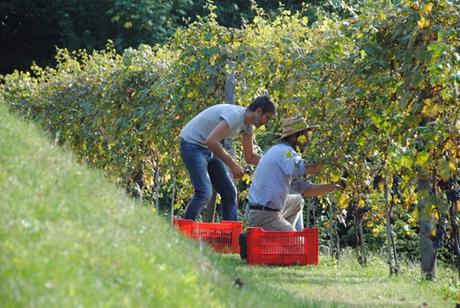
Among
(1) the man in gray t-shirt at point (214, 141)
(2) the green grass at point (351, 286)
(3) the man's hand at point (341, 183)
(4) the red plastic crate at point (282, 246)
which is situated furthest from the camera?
(1) the man in gray t-shirt at point (214, 141)

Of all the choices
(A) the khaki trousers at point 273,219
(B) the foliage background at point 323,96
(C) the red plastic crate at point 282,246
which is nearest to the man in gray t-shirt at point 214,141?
(A) the khaki trousers at point 273,219

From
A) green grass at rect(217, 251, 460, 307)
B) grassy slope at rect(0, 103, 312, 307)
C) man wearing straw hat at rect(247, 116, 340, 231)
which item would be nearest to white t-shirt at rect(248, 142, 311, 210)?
man wearing straw hat at rect(247, 116, 340, 231)

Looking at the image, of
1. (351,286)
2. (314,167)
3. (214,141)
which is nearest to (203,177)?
(214,141)

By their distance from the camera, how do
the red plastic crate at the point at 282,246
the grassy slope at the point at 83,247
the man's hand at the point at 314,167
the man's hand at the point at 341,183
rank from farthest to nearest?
1. the man's hand at the point at 341,183
2. the red plastic crate at the point at 282,246
3. the man's hand at the point at 314,167
4. the grassy slope at the point at 83,247

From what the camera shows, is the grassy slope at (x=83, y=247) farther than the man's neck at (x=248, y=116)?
No

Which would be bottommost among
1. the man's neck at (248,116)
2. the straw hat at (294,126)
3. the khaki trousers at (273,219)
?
the khaki trousers at (273,219)

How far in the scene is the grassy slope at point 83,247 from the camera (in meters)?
3.76

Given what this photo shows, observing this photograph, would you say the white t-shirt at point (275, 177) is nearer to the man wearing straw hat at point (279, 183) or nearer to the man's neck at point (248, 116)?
the man wearing straw hat at point (279, 183)

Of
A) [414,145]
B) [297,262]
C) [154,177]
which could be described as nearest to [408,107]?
[414,145]

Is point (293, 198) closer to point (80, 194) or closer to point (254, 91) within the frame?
point (254, 91)

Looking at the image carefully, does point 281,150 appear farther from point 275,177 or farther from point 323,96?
point 323,96

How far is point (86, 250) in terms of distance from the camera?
4203 millimetres

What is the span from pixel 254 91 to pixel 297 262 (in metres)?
2.70

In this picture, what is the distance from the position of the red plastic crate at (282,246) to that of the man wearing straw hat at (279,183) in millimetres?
304
